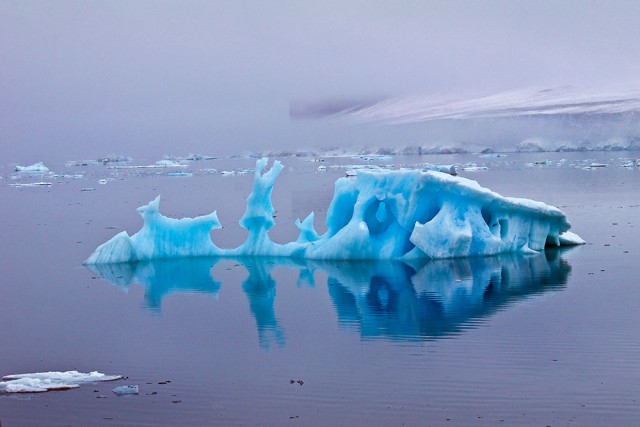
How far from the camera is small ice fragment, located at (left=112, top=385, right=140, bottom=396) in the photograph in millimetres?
7527

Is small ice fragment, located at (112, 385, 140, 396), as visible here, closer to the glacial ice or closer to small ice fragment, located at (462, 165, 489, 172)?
the glacial ice

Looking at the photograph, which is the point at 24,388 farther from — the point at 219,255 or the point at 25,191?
the point at 25,191

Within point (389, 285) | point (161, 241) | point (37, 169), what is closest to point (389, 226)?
point (389, 285)

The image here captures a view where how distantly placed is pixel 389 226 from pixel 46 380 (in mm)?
7534

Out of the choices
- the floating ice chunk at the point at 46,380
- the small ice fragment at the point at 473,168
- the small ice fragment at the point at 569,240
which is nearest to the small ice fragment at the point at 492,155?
the small ice fragment at the point at 473,168

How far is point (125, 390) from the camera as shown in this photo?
24.8 ft

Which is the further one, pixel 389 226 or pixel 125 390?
pixel 389 226

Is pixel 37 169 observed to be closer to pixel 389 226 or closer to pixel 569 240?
pixel 389 226

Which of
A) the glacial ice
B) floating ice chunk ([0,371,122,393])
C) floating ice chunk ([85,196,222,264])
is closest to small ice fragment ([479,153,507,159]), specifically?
the glacial ice

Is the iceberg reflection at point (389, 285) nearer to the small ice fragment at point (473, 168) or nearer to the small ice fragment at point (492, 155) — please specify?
the small ice fragment at point (473, 168)

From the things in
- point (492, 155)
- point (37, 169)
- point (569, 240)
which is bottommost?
point (492, 155)

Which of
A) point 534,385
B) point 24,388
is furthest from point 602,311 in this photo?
point 24,388

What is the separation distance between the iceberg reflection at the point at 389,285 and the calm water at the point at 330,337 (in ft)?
0.13

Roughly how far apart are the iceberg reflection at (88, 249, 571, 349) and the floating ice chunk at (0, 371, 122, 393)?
6.21ft
